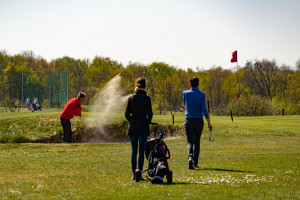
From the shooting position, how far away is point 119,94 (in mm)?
41250

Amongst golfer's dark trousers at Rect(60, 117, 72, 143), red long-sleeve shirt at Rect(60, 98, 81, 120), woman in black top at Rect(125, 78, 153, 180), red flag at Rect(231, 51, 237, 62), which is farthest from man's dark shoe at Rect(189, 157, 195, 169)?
red flag at Rect(231, 51, 237, 62)

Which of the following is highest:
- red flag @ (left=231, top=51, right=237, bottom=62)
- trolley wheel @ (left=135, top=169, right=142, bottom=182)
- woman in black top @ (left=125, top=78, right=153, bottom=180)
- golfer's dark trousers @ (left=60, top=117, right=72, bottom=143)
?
red flag @ (left=231, top=51, right=237, bottom=62)

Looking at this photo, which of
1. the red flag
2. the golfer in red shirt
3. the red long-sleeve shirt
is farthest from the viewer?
the red flag

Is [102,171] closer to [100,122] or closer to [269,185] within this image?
[269,185]

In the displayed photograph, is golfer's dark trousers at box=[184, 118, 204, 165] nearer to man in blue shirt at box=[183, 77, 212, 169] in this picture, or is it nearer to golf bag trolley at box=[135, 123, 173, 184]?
man in blue shirt at box=[183, 77, 212, 169]

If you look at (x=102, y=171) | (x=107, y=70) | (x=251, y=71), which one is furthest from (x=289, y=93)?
(x=102, y=171)

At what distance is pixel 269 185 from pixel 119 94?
33337 mm

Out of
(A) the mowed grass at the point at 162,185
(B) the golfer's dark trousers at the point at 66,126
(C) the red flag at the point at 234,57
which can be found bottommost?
(A) the mowed grass at the point at 162,185

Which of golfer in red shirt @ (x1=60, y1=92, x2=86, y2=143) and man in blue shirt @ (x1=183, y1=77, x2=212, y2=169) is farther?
golfer in red shirt @ (x1=60, y1=92, x2=86, y2=143)

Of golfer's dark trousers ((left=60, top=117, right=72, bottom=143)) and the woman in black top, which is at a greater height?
the woman in black top

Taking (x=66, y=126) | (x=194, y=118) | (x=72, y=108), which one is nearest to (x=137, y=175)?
(x=194, y=118)

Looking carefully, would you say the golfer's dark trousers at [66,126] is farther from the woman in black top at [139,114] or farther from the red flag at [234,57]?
the red flag at [234,57]

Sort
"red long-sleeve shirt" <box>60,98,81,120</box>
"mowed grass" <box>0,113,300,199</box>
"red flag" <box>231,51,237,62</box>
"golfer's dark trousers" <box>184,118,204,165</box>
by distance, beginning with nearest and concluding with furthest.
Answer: "mowed grass" <box>0,113,300,199</box>, "golfer's dark trousers" <box>184,118,204,165</box>, "red long-sleeve shirt" <box>60,98,81,120</box>, "red flag" <box>231,51,237,62</box>

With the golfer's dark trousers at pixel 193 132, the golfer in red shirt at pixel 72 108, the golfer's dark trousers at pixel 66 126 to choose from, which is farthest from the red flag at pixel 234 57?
the golfer's dark trousers at pixel 193 132
